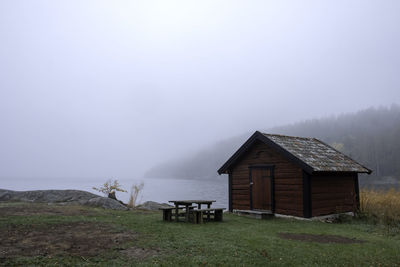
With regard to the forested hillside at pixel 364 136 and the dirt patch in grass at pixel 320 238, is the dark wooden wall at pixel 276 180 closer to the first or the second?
the dirt patch in grass at pixel 320 238

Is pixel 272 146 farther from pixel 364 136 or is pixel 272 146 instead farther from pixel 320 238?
pixel 364 136

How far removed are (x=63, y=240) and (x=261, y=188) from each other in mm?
10545

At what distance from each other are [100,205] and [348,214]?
13740mm

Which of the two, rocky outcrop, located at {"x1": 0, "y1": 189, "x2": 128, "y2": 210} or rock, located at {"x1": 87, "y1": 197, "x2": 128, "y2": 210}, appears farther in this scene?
rocky outcrop, located at {"x1": 0, "y1": 189, "x2": 128, "y2": 210}

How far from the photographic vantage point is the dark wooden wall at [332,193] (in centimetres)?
1445

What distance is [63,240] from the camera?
8.39 m

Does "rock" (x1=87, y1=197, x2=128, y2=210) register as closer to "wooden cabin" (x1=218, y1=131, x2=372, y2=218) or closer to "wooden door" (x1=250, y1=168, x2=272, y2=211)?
"wooden cabin" (x1=218, y1=131, x2=372, y2=218)

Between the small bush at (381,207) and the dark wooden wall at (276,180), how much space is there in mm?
3904

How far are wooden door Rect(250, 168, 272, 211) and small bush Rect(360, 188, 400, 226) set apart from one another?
4924 millimetres

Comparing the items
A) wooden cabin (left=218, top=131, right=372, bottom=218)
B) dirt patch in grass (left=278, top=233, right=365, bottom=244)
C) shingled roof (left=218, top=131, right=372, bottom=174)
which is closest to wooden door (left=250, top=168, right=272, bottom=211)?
wooden cabin (left=218, top=131, right=372, bottom=218)

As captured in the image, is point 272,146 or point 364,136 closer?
point 272,146

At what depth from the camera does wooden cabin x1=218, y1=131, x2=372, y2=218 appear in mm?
14344

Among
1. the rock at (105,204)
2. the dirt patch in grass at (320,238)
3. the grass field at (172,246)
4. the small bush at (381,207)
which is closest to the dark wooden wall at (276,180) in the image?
the grass field at (172,246)

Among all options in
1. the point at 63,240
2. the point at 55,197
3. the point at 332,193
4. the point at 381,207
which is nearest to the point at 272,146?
the point at 332,193
